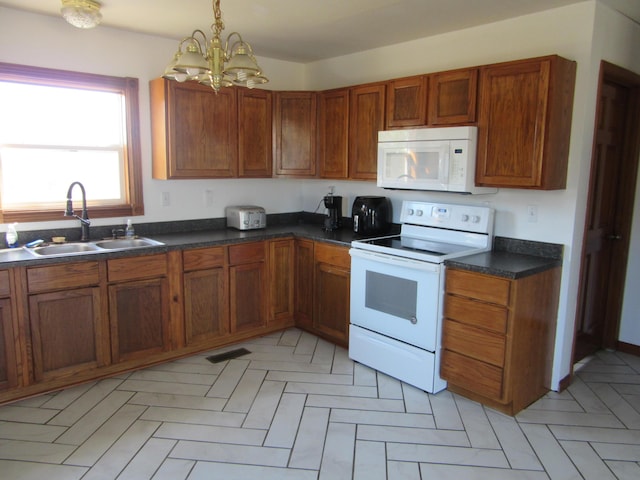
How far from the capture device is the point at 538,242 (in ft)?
10.0

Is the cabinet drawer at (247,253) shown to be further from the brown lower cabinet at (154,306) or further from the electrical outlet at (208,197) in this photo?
the electrical outlet at (208,197)

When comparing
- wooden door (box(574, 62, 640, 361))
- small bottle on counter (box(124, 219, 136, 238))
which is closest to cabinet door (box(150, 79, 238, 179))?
small bottle on counter (box(124, 219, 136, 238))

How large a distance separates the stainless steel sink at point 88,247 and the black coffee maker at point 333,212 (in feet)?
4.62

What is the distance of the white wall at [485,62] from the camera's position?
287 cm

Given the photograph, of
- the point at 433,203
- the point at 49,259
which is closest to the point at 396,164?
the point at 433,203

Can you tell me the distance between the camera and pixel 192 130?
3.65 m

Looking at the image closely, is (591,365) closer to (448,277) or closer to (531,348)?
(531,348)

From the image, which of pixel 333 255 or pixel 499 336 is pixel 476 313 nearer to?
pixel 499 336

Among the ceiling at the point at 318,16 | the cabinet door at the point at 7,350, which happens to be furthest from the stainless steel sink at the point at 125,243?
the ceiling at the point at 318,16

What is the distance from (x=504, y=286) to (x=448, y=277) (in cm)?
36

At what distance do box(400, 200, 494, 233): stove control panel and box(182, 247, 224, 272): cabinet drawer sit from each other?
1.44 m

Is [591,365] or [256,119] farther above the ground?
[256,119]

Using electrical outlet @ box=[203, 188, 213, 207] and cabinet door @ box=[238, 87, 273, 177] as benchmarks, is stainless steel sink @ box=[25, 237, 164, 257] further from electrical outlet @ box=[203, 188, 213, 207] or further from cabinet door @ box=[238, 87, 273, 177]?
cabinet door @ box=[238, 87, 273, 177]

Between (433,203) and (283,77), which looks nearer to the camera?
(433,203)
